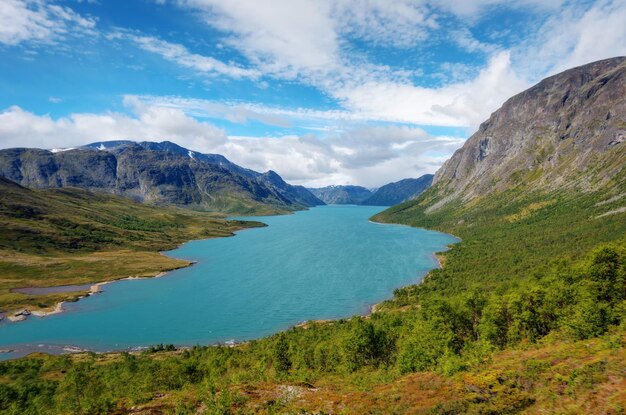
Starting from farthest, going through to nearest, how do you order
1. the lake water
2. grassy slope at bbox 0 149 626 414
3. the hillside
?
1. the lake water
2. the hillside
3. grassy slope at bbox 0 149 626 414

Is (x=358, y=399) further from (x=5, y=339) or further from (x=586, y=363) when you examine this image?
(x=5, y=339)

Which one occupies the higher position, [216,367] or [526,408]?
[526,408]

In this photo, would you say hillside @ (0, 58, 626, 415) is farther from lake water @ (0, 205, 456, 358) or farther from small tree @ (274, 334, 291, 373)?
lake water @ (0, 205, 456, 358)

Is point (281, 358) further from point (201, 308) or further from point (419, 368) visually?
point (201, 308)

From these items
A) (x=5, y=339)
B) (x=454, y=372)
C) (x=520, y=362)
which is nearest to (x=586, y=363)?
(x=520, y=362)

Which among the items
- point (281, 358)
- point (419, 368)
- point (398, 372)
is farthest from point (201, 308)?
point (419, 368)

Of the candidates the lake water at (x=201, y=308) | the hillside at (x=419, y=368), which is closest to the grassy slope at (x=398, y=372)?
the hillside at (x=419, y=368)

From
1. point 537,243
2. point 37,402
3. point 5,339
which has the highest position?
point 537,243

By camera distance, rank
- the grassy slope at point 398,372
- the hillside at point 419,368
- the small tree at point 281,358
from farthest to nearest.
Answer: the small tree at point 281,358
the hillside at point 419,368
the grassy slope at point 398,372

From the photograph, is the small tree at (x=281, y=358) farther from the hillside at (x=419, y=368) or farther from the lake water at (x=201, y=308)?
the lake water at (x=201, y=308)

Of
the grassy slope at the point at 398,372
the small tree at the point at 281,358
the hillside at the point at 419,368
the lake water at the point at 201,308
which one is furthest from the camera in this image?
the lake water at the point at 201,308

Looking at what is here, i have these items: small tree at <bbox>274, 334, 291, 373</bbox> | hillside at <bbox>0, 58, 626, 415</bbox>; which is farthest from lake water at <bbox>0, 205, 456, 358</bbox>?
small tree at <bbox>274, 334, 291, 373</bbox>
